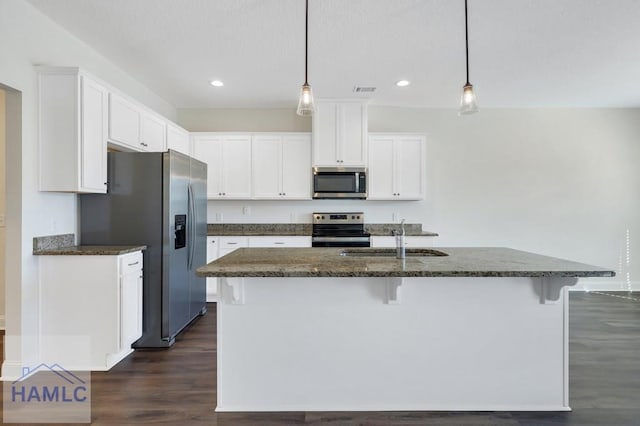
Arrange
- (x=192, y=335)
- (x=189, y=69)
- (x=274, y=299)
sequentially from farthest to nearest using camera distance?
(x=189, y=69)
(x=192, y=335)
(x=274, y=299)

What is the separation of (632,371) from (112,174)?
457 centimetres

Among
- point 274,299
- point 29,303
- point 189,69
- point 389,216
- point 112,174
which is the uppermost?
point 189,69

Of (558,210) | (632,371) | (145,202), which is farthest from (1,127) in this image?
(558,210)

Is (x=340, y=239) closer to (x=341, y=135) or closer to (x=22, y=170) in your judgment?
(x=341, y=135)

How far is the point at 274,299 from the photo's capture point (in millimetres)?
1989

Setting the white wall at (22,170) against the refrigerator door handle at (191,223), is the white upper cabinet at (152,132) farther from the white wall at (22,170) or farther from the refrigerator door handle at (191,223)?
the white wall at (22,170)

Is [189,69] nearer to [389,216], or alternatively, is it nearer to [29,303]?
[29,303]

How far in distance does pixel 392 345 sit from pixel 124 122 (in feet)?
9.97

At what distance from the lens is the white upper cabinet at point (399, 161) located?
4.58 metres

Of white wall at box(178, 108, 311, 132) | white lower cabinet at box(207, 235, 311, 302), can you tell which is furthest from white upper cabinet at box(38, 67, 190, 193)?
white wall at box(178, 108, 311, 132)

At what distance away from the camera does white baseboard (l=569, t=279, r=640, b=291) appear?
16.0 ft

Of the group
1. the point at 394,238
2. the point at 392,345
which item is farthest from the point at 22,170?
the point at 394,238

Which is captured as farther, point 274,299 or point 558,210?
point 558,210

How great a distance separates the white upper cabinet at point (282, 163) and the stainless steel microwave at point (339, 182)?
0.17 metres
